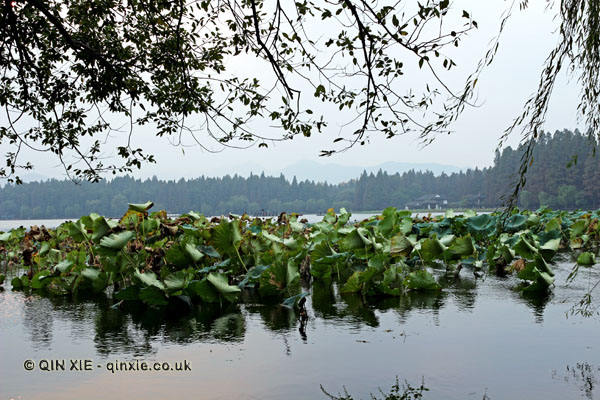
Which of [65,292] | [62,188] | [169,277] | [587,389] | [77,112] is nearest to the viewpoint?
[587,389]

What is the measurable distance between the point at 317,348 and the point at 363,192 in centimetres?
8020

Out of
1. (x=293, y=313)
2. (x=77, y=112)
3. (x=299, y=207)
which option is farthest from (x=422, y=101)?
(x=299, y=207)

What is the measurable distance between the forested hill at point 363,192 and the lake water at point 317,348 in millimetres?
45593

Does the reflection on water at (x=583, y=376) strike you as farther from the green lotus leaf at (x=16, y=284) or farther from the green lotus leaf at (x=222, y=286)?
the green lotus leaf at (x=16, y=284)

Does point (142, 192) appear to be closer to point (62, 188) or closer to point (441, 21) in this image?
point (62, 188)

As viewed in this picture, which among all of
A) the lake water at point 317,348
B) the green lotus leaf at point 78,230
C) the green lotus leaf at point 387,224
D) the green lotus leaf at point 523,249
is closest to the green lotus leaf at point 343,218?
the green lotus leaf at point 387,224

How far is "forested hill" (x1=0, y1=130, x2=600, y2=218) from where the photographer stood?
53.3m

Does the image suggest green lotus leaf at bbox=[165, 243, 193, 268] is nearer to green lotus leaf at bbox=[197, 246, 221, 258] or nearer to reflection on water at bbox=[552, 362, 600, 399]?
green lotus leaf at bbox=[197, 246, 221, 258]

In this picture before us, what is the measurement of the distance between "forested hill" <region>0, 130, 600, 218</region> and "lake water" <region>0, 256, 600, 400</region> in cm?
4559

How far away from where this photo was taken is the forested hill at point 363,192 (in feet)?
175

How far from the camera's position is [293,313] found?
2754mm

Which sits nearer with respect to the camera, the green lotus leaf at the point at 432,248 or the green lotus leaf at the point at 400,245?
the green lotus leaf at the point at 400,245

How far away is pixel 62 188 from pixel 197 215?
64.1 m

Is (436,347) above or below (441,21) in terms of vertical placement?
below
